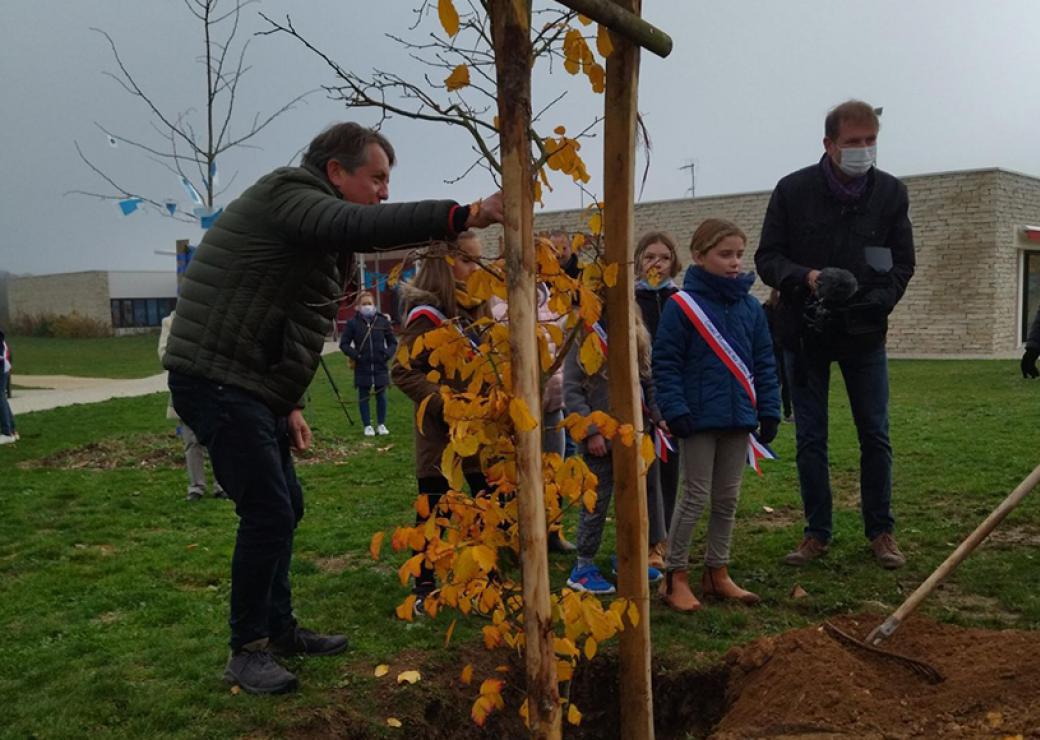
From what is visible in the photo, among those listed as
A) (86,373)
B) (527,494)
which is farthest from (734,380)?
(86,373)

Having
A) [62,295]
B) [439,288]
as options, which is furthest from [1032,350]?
[62,295]

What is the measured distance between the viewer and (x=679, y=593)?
4.26 meters

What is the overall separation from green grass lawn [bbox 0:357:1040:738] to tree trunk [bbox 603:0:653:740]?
3.25 ft

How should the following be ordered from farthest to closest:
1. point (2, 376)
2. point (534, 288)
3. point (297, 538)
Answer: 1. point (2, 376)
2. point (297, 538)
3. point (534, 288)

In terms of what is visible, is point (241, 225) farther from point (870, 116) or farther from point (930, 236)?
point (930, 236)

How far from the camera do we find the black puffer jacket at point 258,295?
3.10m

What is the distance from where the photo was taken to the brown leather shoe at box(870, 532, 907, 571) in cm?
470

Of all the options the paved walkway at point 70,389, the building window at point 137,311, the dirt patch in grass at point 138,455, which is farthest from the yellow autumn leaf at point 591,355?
the building window at point 137,311

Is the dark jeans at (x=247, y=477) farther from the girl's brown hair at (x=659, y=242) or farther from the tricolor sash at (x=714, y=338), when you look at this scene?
the girl's brown hair at (x=659, y=242)

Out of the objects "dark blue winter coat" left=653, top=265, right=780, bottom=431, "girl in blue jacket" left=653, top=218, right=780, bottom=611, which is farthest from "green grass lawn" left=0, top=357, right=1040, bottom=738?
"dark blue winter coat" left=653, top=265, right=780, bottom=431

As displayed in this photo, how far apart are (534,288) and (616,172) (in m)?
0.53

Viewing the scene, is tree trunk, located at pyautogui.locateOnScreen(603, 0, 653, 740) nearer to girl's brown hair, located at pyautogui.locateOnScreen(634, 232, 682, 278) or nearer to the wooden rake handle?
the wooden rake handle

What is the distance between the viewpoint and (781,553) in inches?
203

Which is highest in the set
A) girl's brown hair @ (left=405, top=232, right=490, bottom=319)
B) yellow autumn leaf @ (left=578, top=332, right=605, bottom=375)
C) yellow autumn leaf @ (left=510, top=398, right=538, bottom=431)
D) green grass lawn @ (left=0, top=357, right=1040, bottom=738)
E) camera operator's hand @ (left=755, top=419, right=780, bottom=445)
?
girl's brown hair @ (left=405, top=232, right=490, bottom=319)
